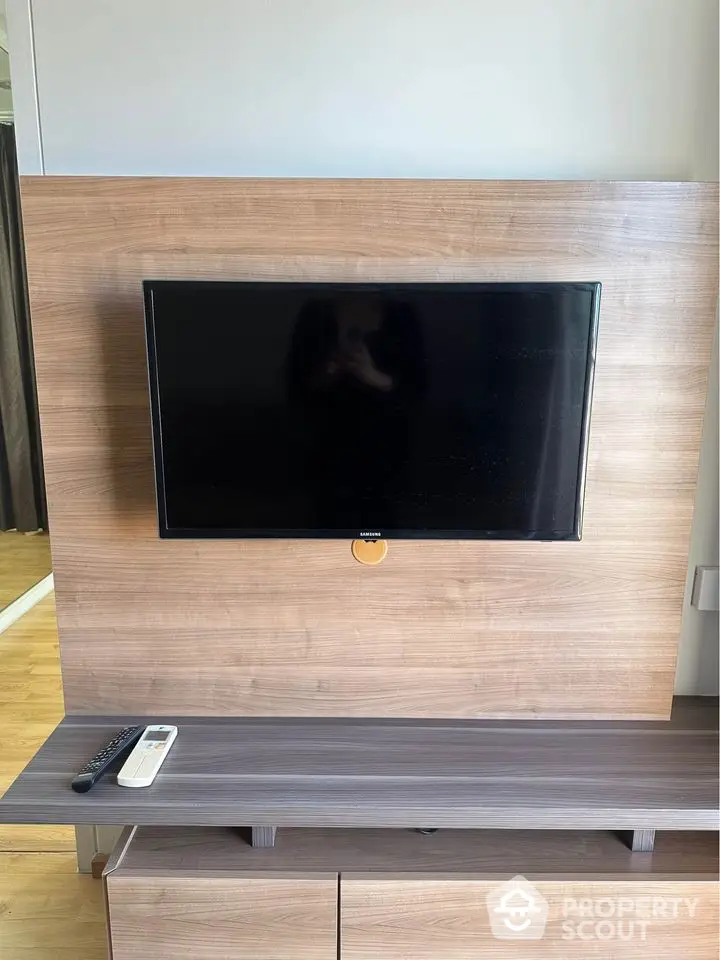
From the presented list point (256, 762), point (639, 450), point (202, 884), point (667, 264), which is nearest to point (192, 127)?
point (667, 264)

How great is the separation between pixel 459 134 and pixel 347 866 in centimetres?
149

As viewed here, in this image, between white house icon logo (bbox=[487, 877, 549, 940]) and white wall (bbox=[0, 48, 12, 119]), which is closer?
white house icon logo (bbox=[487, 877, 549, 940])

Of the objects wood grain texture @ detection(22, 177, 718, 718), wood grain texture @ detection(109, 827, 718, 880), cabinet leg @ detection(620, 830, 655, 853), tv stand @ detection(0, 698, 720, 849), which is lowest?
wood grain texture @ detection(109, 827, 718, 880)

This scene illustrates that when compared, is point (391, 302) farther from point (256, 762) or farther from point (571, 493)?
point (256, 762)

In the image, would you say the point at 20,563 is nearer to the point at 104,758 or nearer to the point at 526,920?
the point at 104,758

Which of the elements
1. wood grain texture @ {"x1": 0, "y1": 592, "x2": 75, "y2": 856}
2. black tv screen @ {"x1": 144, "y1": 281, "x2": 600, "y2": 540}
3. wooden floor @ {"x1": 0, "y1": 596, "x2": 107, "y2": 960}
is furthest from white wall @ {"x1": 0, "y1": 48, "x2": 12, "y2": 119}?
wooden floor @ {"x1": 0, "y1": 596, "x2": 107, "y2": 960}

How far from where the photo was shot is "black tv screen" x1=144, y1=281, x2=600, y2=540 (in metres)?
1.31

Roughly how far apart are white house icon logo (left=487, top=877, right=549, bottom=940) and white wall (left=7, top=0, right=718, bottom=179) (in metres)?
1.43

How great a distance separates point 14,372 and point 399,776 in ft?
9.98

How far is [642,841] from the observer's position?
1.35 metres

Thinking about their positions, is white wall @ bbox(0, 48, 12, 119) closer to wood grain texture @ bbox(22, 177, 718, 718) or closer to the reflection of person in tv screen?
wood grain texture @ bbox(22, 177, 718, 718)

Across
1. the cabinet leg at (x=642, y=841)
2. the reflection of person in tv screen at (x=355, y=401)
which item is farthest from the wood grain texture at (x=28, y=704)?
the cabinet leg at (x=642, y=841)

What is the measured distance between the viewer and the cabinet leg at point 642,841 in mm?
1348

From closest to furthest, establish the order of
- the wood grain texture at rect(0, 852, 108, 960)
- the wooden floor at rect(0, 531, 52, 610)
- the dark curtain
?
the wood grain texture at rect(0, 852, 108, 960) → the dark curtain → the wooden floor at rect(0, 531, 52, 610)
